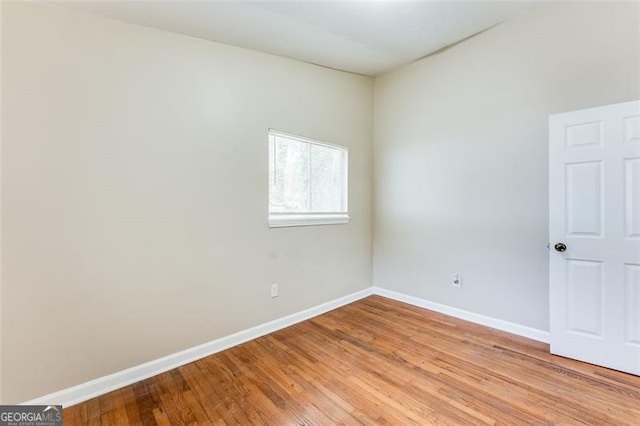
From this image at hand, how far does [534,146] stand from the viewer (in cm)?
249

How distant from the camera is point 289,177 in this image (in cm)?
295

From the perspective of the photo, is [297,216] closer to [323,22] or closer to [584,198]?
[323,22]

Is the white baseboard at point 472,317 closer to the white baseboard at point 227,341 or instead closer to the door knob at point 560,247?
the white baseboard at point 227,341

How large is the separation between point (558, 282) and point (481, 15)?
7.62 ft

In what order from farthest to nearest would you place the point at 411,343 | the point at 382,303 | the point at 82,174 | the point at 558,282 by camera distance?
the point at 382,303
the point at 411,343
the point at 558,282
the point at 82,174

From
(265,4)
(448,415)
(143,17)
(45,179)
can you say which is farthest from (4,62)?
(448,415)

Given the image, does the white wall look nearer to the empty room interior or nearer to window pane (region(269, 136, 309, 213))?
the empty room interior

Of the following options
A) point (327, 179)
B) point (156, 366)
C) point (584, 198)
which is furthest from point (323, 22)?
point (156, 366)

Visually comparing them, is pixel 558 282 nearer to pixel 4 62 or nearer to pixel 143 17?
pixel 143 17

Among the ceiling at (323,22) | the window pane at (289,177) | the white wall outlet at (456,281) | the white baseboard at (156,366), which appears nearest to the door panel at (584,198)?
the white wall outlet at (456,281)

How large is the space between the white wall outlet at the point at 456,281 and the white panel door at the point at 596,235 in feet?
2.70

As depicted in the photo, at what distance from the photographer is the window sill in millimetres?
2782

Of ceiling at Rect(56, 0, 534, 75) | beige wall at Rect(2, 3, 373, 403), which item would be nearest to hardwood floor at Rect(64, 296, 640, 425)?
beige wall at Rect(2, 3, 373, 403)

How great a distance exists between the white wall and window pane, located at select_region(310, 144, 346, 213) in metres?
0.62
